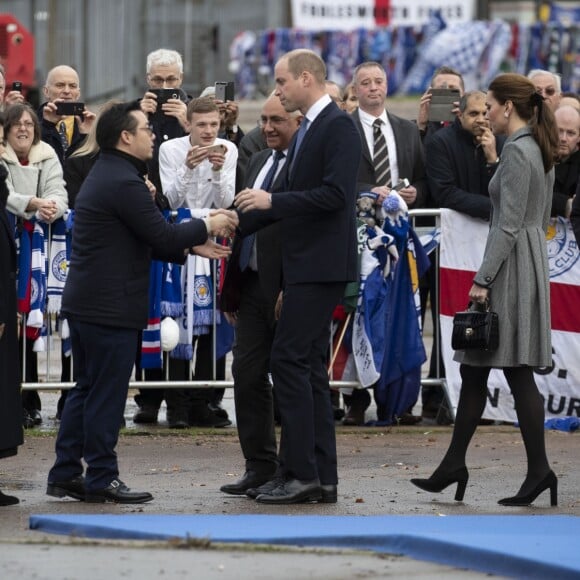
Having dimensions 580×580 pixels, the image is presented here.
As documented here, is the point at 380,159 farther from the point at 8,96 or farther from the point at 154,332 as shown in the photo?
the point at 8,96

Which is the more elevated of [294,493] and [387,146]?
[387,146]

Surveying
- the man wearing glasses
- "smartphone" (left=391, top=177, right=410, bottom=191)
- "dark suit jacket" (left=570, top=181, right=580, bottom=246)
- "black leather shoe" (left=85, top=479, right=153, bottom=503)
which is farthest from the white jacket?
"dark suit jacket" (left=570, top=181, right=580, bottom=246)

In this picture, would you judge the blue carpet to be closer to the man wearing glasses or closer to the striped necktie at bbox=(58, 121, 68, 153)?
the man wearing glasses

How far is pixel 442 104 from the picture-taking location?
1162 cm

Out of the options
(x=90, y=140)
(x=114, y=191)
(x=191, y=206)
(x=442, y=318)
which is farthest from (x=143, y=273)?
(x=442, y=318)

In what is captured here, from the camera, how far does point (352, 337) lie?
11016mm

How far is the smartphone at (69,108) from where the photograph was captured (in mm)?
11234

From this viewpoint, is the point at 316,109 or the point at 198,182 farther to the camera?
the point at 198,182

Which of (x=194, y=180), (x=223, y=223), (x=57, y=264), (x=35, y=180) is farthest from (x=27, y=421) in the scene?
(x=223, y=223)

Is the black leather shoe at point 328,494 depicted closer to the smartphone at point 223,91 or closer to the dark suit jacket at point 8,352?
the dark suit jacket at point 8,352

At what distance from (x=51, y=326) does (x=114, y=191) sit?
333 cm

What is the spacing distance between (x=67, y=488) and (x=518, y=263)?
98.1 inches

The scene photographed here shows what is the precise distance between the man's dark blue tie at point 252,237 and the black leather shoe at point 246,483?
1051 mm

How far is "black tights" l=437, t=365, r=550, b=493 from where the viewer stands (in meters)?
8.14
